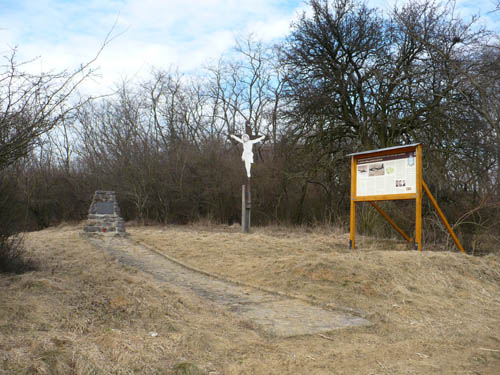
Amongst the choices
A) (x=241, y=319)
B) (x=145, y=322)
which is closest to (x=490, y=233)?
(x=241, y=319)

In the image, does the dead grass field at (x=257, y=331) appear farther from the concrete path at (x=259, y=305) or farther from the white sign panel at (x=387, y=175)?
the white sign panel at (x=387, y=175)

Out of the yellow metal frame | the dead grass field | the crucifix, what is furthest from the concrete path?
the crucifix

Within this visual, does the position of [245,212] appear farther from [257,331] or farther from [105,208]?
[257,331]

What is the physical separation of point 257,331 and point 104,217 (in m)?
11.6

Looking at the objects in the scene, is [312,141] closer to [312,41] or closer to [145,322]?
[312,41]

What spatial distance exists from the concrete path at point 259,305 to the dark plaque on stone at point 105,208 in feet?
18.4

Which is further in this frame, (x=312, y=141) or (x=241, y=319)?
(x=312, y=141)

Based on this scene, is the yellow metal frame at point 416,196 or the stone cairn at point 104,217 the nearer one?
the yellow metal frame at point 416,196

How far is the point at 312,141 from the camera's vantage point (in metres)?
18.8

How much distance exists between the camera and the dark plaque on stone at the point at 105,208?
16.0m

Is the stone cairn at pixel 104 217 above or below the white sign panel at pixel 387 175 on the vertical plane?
below

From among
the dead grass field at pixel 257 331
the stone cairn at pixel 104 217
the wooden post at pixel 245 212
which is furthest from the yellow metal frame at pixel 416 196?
the stone cairn at pixel 104 217

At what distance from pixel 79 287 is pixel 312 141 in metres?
13.7

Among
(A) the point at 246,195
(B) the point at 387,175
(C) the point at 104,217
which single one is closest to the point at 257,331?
(B) the point at 387,175
